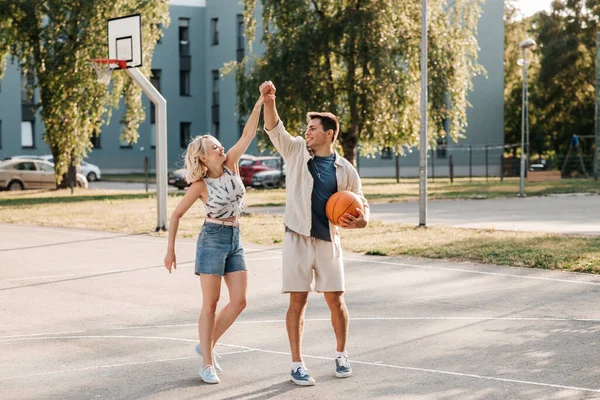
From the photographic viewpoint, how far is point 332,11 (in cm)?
3058

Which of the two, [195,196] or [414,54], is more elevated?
[414,54]

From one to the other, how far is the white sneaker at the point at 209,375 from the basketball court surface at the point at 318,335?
0.06m

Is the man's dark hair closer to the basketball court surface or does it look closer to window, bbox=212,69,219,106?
the basketball court surface

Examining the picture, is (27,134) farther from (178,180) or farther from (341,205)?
(341,205)

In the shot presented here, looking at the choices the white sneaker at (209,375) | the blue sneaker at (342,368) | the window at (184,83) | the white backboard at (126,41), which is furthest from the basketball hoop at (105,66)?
the window at (184,83)

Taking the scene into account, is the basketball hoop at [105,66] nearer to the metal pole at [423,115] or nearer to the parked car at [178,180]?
the metal pole at [423,115]

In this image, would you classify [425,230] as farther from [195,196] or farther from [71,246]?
[195,196]

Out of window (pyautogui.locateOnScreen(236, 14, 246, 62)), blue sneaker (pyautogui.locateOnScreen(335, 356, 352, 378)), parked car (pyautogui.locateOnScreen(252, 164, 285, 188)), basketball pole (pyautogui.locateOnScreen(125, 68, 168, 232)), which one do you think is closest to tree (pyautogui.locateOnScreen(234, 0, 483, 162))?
parked car (pyautogui.locateOnScreen(252, 164, 285, 188))

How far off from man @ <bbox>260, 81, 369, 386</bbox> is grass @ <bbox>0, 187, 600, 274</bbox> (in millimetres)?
6599

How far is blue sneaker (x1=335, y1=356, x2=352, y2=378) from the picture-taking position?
21.6 ft

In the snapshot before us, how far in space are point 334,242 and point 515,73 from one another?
63.3 m

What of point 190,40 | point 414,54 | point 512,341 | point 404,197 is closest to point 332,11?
point 414,54

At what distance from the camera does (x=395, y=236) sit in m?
17.1

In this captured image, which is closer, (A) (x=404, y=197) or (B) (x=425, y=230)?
(B) (x=425, y=230)
